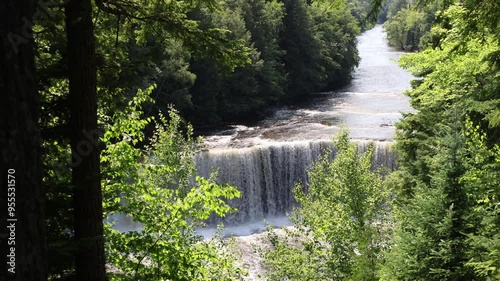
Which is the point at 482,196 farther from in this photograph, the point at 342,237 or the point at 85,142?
the point at 85,142

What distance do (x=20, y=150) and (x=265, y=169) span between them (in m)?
20.3

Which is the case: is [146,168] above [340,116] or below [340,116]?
above

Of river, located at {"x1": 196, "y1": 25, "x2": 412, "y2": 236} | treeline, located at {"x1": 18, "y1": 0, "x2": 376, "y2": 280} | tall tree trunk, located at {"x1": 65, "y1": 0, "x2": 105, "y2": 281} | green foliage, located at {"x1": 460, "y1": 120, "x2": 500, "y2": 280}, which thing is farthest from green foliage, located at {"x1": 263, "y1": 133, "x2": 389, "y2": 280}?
river, located at {"x1": 196, "y1": 25, "x2": 412, "y2": 236}

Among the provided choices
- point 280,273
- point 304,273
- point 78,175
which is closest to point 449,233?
point 304,273

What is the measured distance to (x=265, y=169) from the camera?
75.5ft

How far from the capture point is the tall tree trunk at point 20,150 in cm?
278

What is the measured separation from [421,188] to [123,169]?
572 centimetres

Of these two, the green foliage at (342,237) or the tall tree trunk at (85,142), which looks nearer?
the tall tree trunk at (85,142)

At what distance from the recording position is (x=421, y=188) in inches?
349

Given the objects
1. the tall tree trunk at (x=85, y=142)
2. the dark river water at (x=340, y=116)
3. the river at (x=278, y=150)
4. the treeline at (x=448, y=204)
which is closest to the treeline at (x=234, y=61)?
the tall tree trunk at (x=85, y=142)

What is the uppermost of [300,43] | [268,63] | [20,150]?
[300,43]

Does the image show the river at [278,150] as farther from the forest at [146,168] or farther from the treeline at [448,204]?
the treeline at [448,204]

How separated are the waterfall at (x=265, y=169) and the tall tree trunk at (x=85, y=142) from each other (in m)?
16.9

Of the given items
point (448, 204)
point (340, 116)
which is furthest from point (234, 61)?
point (340, 116)
